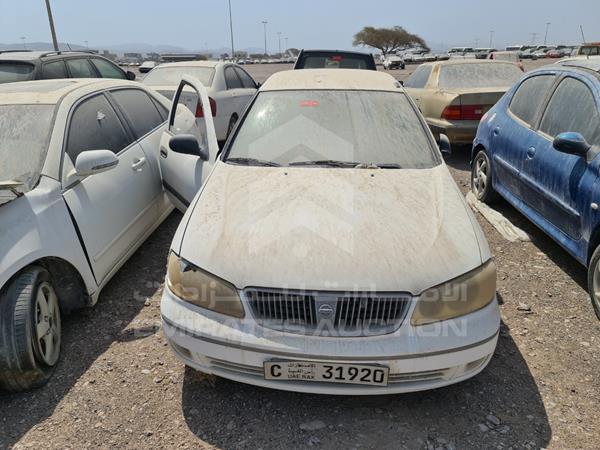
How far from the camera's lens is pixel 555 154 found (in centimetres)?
379

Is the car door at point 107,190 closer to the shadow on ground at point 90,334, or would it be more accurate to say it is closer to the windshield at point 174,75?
the shadow on ground at point 90,334

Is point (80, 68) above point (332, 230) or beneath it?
above

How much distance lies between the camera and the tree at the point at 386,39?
86875 mm

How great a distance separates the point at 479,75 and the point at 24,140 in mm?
6784

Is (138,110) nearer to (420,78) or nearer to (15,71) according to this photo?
(15,71)

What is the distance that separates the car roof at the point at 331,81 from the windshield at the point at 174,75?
4.05 m

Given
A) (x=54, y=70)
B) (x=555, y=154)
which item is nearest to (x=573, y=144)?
(x=555, y=154)

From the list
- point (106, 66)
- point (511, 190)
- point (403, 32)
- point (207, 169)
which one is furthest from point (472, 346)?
point (403, 32)

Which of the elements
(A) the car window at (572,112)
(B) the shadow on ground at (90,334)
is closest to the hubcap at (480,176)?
(A) the car window at (572,112)

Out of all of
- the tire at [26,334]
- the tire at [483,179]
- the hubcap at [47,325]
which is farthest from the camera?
the tire at [483,179]

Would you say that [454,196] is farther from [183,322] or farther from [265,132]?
[183,322]

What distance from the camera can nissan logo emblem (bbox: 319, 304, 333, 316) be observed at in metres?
2.13

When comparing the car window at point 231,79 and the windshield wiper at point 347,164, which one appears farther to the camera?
the car window at point 231,79

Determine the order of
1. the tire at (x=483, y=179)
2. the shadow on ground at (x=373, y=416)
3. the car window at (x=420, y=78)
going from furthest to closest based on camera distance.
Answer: the car window at (x=420, y=78), the tire at (x=483, y=179), the shadow on ground at (x=373, y=416)
